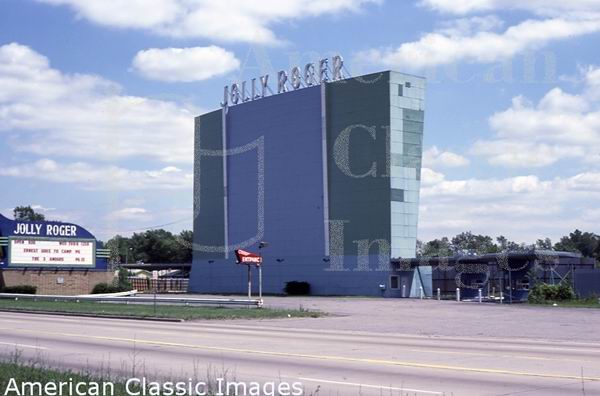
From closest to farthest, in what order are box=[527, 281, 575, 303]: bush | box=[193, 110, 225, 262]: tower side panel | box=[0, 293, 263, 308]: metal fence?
1. box=[0, 293, 263, 308]: metal fence
2. box=[527, 281, 575, 303]: bush
3. box=[193, 110, 225, 262]: tower side panel

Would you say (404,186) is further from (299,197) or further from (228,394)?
(228,394)

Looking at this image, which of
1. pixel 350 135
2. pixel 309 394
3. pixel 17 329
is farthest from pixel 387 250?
pixel 309 394

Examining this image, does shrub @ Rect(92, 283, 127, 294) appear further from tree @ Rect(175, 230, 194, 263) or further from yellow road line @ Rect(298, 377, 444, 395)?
tree @ Rect(175, 230, 194, 263)

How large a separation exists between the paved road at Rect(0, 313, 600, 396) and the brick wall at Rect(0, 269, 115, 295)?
143 feet

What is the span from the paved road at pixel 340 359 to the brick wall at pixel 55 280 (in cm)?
4373

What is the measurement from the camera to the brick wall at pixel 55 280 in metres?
67.9

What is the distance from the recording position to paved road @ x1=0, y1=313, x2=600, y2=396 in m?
13.3

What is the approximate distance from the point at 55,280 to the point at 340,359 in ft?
189

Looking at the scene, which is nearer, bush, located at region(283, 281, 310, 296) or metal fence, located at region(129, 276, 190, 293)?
bush, located at region(283, 281, 310, 296)

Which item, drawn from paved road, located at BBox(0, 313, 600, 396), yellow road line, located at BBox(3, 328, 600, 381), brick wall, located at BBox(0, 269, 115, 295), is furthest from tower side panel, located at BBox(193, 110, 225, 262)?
yellow road line, located at BBox(3, 328, 600, 381)

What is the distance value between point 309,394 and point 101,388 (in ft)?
10.2

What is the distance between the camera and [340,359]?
1750cm

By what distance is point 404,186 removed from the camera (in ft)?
221

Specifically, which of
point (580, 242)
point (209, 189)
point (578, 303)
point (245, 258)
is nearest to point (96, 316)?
point (245, 258)
